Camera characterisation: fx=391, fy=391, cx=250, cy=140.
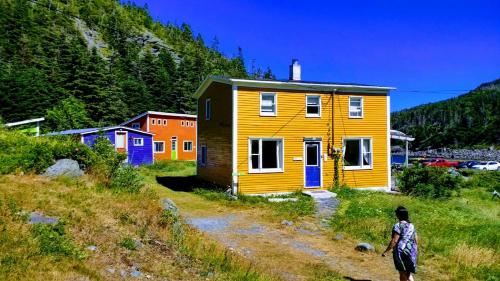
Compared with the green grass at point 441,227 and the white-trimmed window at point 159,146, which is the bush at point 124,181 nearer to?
the green grass at point 441,227

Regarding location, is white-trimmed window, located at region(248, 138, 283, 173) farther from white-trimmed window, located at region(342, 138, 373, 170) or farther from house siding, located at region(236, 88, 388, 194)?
white-trimmed window, located at region(342, 138, 373, 170)

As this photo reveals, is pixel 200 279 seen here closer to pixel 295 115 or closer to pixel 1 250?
pixel 1 250

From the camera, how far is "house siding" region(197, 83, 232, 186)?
70.2 ft

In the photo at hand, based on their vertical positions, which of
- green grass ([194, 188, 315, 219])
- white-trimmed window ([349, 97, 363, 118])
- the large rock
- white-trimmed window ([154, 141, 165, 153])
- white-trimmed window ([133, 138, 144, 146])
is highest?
white-trimmed window ([349, 97, 363, 118])

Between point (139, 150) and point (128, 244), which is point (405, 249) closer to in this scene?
point (128, 244)

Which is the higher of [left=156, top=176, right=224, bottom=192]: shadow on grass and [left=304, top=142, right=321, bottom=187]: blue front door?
[left=304, top=142, right=321, bottom=187]: blue front door

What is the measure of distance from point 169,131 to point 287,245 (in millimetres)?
36709

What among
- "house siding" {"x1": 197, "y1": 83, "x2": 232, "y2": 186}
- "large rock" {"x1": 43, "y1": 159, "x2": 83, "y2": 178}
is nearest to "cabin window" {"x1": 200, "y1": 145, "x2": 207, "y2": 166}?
"house siding" {"x1": 197, "y1": 83, "x2": 232, "y2": 186}

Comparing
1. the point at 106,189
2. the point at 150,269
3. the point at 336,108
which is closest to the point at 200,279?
the point at 150,269

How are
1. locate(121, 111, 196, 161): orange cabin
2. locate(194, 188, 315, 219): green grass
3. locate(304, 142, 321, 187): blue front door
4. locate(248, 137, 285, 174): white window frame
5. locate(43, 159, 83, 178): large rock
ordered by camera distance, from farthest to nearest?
locate(121, 111, 196, 161): orange cabin < locate(304, 142, 321, 187): blue front door < locate(248, 137, 285, 174): white window frame < locate(194, 188, 315, 219): green grass < locate(43, 159, 83, 178): large rock

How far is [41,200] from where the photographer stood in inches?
365

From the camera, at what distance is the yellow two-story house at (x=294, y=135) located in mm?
20703

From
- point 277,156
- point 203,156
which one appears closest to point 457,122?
point 203,156

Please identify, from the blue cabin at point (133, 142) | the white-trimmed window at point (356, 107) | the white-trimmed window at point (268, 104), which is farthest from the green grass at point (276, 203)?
the blue cabin at point (133, 142)
